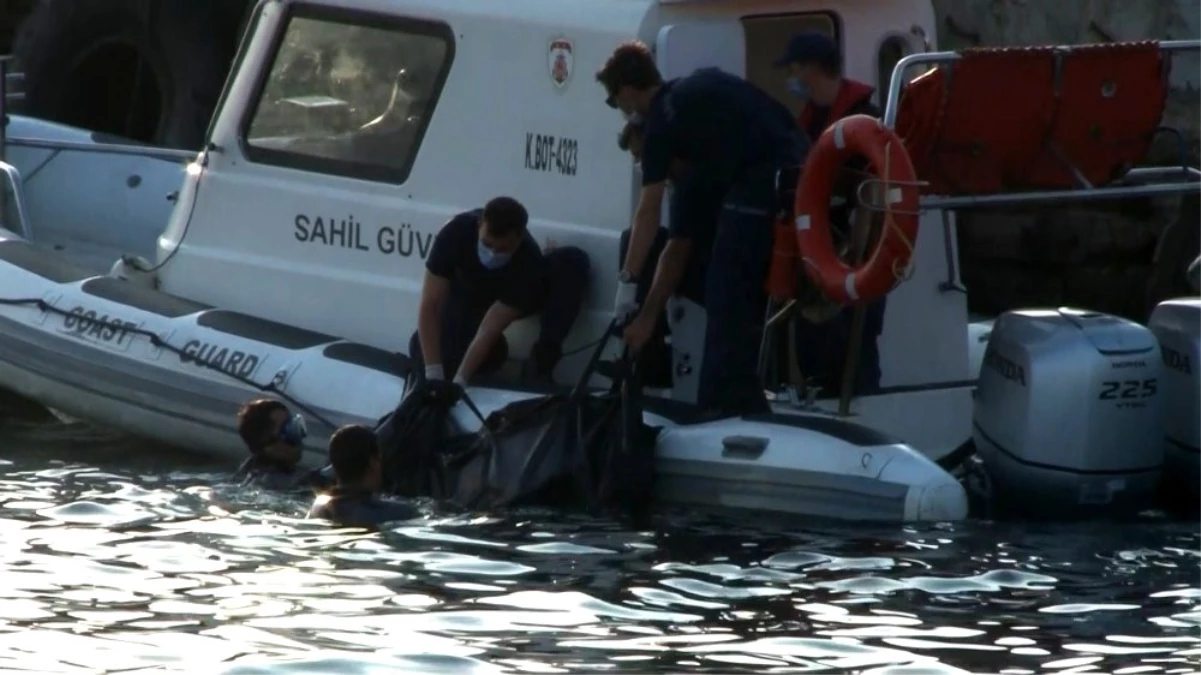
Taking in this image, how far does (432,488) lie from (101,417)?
1806 millimetres

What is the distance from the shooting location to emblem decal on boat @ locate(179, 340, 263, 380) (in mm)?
8250

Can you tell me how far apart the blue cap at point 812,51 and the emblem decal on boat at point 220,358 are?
88.3 inches

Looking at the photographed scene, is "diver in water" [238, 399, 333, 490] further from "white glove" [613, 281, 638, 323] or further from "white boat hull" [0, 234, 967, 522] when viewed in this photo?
"white glove" [613, 281, 638, 323]

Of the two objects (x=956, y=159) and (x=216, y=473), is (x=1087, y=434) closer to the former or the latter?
(x=956, y=159)

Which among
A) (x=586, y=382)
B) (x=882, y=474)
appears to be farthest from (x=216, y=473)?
(x=882, y=474)

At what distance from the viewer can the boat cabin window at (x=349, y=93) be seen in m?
8.25

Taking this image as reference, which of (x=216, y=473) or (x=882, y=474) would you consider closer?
(x=882, y=474)

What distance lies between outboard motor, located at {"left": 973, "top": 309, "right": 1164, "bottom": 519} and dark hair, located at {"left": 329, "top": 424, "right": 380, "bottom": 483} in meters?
1.97

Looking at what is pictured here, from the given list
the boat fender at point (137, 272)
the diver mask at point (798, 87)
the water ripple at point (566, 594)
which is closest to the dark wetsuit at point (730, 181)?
the diver mask at point (798, 87)

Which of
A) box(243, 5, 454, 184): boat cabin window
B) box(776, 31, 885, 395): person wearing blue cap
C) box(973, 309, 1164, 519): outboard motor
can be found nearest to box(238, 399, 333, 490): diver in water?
box(243, 5, 454, 184): boat cabin window

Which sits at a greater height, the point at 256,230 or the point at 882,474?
the point at 256,230

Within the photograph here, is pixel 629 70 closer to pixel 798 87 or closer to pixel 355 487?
pixel 798 87

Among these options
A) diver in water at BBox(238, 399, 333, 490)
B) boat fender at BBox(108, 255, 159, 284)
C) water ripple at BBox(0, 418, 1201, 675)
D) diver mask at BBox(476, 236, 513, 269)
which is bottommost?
water ripple at BBox(0, 418, 1201, 675)

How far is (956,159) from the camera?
7047 millimetres
